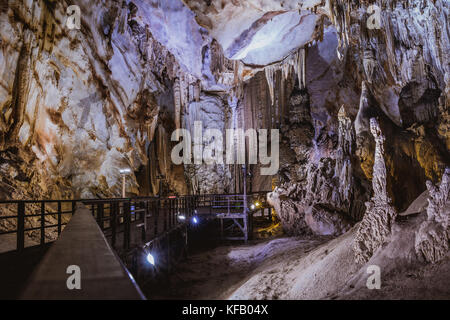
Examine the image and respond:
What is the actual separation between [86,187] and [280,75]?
12.1m

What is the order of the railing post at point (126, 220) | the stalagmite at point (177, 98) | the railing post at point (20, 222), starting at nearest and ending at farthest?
Answer: the railing post at point (20, 222), the railing post at point (126, 220), the stalagmite at point (177, 98)

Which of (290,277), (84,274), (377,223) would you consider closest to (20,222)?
(84,274)

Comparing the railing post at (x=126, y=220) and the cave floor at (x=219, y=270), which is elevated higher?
the railing post at (x=126, y=220)

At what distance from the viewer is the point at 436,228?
3.20m

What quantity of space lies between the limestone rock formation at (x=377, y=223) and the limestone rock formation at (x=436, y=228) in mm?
626

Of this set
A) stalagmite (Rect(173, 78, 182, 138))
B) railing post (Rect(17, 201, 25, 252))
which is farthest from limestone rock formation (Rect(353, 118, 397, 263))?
stalagmite (Rect(173, 78, 182, 138))

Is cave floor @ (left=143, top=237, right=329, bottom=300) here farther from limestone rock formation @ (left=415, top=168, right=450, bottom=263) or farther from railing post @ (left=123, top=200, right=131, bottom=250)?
limestone rock formation @ (left=415, top=168, right=450, bottom=263)

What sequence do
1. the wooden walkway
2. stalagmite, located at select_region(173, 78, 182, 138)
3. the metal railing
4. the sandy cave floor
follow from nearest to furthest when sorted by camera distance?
1. the wooden walkway
2. the sandy cave floor
3. the metal railing
4. stalagmite, located at select_region(173, 78, 182, 138)

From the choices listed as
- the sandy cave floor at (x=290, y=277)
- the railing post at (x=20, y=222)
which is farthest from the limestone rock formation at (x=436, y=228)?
the railing post at (x=20, y=222)

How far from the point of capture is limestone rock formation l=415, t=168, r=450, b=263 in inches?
120

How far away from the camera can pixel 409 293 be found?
2734 mm

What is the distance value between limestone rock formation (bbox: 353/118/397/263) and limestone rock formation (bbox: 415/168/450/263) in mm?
626

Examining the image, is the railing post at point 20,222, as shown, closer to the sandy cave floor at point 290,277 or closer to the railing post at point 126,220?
the railing post at point 126,220

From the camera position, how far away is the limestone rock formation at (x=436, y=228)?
306cm
